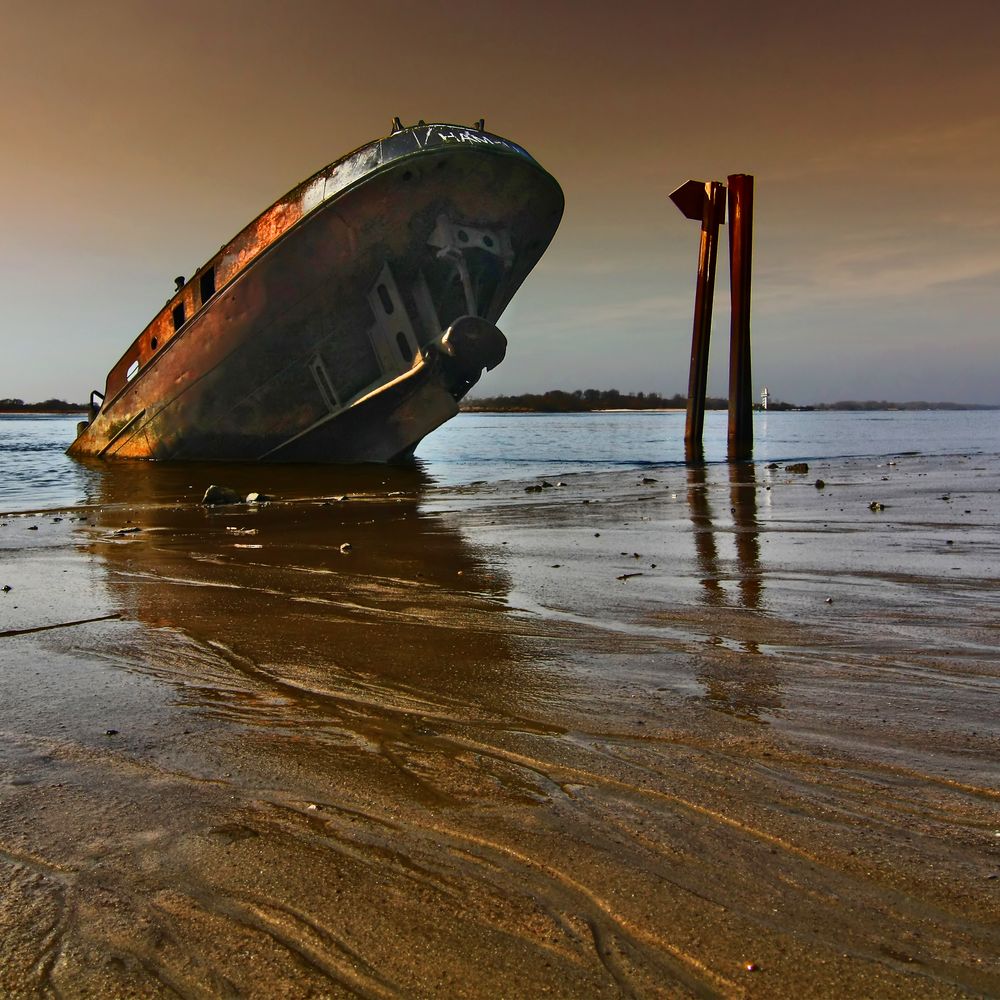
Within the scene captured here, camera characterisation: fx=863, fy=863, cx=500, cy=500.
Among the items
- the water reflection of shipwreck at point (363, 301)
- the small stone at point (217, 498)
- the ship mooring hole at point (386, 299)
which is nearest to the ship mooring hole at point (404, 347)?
the water reflection of shipwreck at point (363, 301)

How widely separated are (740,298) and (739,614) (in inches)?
647

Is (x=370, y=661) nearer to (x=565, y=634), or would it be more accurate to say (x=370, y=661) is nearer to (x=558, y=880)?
(x=565, y=634)

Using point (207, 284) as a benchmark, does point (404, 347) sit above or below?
below

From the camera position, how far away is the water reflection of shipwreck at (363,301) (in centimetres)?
1329

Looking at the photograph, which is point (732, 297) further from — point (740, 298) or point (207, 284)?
point (207, 284)

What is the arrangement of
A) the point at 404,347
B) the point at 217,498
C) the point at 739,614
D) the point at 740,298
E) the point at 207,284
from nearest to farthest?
the point at 739,614 → the point at 217,498 → the point at 404,347 → the point at 207,284 → the point at 740,298

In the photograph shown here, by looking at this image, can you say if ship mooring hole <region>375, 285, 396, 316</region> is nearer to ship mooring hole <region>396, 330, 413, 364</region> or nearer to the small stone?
ship mooring hole <region>396, 330, 413, 364</region>

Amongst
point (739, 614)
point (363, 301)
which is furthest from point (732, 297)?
point (739, 614)

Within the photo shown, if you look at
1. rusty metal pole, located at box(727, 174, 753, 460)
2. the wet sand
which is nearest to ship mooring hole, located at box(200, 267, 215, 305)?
rusty metal pole, located at box(727, 174, 753, 460)

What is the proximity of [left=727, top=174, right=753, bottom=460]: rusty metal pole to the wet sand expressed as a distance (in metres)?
15.2

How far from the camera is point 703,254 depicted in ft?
66.9

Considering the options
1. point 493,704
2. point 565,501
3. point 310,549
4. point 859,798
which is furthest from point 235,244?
point 859,798

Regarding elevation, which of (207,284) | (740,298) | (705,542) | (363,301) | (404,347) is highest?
(740,298)

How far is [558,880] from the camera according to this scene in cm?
146
